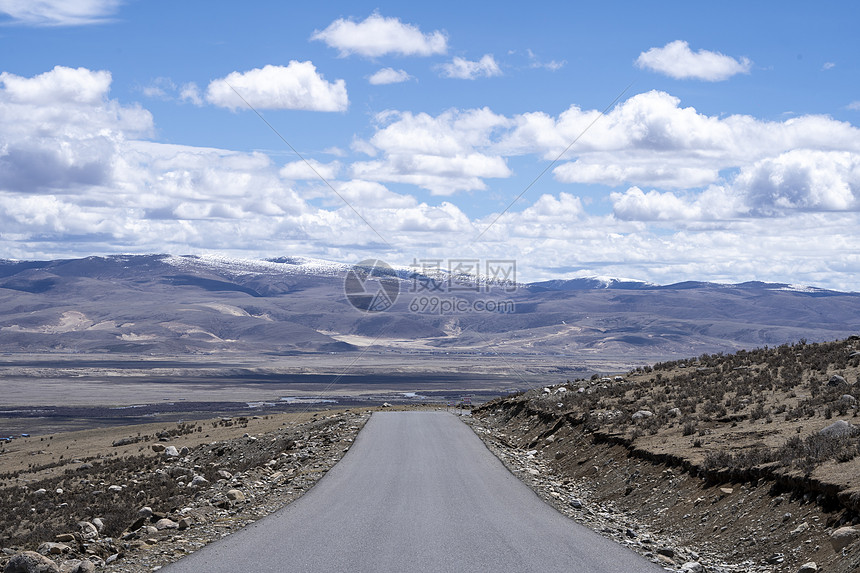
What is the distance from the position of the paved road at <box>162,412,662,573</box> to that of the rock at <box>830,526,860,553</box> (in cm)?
234

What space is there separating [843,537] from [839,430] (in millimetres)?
5287

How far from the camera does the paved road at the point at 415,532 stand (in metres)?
10.5

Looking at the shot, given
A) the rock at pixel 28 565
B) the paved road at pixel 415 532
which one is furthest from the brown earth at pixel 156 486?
the paved road at pixel 415 532

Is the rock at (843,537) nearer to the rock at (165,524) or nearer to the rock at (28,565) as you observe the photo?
the rock at (165,524)

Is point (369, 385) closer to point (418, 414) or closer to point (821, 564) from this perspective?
point (418, 414)

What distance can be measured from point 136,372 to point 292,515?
6893 inches

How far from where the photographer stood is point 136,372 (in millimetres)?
175500

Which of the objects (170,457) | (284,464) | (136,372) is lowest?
(136,372)

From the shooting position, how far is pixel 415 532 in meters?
12.5

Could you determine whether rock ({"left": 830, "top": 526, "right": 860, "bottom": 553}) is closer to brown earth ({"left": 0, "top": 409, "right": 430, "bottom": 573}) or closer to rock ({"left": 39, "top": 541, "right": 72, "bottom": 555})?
brown earth ({"left": 0, "top": 409, "right": 430, "bottom": 573})

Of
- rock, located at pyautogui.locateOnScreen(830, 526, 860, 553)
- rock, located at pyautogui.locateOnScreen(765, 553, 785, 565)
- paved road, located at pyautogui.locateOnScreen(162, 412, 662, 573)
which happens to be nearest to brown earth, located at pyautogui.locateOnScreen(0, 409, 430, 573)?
paved road, located at pyautogui.locateOnScreen(162, 412, 662, 573)

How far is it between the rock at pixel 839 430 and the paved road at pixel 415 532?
551 cm

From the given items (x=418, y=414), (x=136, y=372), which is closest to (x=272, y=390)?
(x=136, y=372)

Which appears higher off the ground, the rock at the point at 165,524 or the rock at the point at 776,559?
the rock at the point at 776,559
